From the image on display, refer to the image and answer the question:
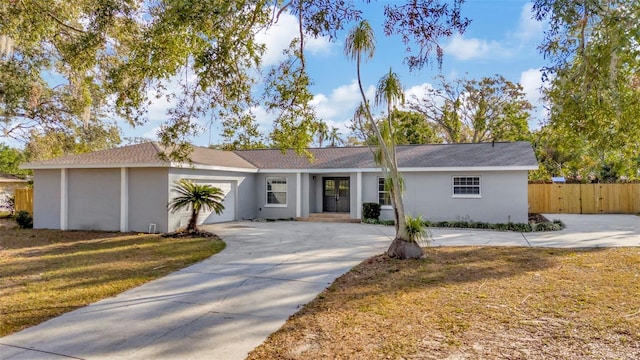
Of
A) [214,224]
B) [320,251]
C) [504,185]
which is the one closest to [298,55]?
[320,251]

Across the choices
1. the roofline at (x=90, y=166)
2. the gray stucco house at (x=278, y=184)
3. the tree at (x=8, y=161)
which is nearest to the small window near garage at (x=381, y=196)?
the gray stucco house at (x=278, y=184)

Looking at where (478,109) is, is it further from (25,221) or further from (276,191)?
(25,221)

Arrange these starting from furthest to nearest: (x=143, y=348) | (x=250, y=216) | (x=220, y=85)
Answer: (x=250, y=216), (x=220, y=85), (x=143, y=348)

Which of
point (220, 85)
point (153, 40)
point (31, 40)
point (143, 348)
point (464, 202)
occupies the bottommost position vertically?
point (143, 348)

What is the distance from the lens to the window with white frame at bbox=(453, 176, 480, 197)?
55.7 feet

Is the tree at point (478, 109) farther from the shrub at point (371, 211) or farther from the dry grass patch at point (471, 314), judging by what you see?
the dry grass patch at point (471, 314)

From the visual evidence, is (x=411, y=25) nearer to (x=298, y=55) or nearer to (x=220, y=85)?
(x=298, y=55)

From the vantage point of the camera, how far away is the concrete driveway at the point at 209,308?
434 cm

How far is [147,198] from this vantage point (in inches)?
579

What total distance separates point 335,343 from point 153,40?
17.4ft

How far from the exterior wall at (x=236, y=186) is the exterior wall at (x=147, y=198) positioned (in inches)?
6.7

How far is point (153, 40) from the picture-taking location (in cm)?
645

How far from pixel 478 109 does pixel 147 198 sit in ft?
79.0

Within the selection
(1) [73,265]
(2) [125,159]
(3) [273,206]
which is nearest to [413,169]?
(3) [273,206]
